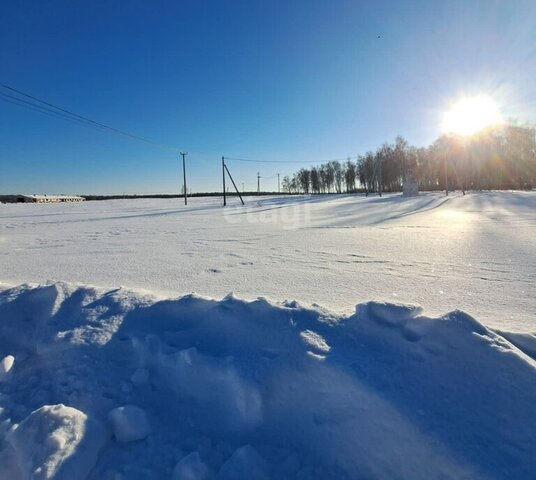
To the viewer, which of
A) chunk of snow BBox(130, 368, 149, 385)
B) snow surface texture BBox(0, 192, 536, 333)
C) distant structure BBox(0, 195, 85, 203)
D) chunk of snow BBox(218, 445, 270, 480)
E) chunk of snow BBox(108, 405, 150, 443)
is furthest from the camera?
distant structure BBox(0, 195, 85, 203)

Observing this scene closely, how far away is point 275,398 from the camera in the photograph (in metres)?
1.72

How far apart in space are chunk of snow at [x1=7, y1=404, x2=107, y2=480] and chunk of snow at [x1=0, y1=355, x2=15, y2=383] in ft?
1.95

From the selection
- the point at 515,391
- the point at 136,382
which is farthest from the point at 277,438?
the point at 515,391

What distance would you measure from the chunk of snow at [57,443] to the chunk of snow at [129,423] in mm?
69

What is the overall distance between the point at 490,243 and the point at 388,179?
57.1 meters

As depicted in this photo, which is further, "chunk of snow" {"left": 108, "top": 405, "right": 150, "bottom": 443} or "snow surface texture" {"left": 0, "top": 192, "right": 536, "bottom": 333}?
"snow surface texture" {"left": 0, "top": 192, "right": 536, "bottom": 333}

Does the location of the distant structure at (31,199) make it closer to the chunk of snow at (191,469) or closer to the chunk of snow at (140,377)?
the chunk of snow at (140,377)

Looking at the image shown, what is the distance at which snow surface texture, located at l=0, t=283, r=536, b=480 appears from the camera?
144 cm

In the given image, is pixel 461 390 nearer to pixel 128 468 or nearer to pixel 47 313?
pixel 128 468

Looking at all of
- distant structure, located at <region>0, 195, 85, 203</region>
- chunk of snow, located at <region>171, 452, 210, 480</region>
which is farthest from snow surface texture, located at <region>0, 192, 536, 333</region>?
distant structure, located at <region>0, 195, 85, 203</region>

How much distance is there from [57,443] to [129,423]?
0.32m

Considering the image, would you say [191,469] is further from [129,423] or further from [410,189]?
[410,189]

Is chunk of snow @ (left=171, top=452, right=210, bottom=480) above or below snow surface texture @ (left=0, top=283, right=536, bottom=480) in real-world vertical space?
below

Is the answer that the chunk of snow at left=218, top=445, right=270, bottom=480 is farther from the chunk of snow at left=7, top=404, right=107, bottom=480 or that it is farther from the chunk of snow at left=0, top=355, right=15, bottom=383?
the chunk of snow at left=0, top=355, right=15, bottom=383
